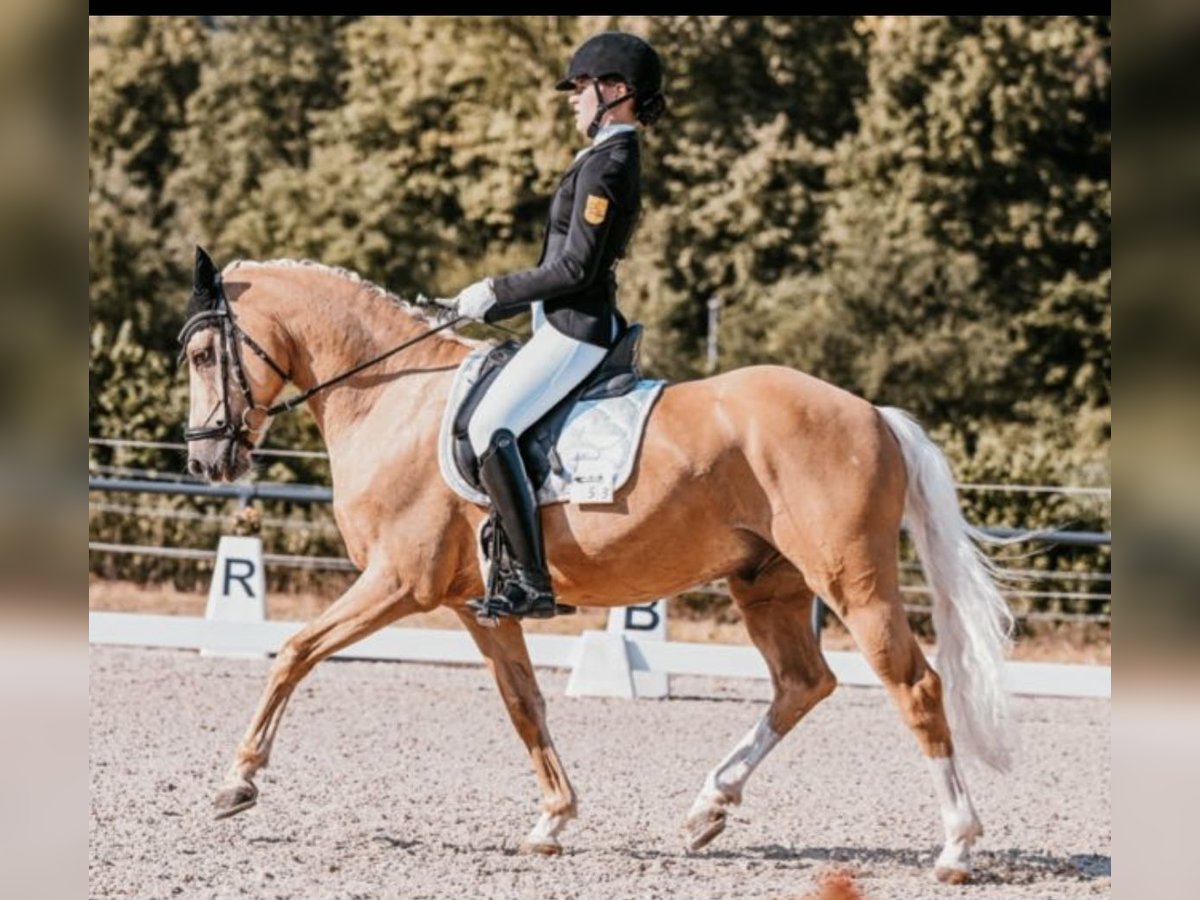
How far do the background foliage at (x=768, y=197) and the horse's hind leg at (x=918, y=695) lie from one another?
37.1 ft

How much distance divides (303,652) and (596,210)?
1.70 metres

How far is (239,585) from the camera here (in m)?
11.7

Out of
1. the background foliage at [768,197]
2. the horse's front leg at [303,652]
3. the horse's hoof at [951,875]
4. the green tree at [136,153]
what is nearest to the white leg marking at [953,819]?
the horse's hoof at [951,875]

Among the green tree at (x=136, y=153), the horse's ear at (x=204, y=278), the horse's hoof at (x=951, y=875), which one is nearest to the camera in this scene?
the horse's hoof at (x=951, y=875)

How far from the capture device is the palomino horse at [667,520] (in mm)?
5586

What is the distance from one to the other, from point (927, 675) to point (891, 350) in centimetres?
1285

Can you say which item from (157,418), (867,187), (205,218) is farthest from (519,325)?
(205,218)

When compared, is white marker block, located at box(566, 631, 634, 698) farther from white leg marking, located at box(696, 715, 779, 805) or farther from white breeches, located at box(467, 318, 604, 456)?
white breeches, located at box(467, 318, 604, 456)

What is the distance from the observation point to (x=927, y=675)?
5.61 m

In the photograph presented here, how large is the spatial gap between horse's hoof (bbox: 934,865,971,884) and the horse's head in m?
2.66

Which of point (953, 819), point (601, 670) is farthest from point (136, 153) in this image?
point (953, 819)

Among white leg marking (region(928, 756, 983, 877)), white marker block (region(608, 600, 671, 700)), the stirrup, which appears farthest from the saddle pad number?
white marker block (region(608, 600, 671, 700))

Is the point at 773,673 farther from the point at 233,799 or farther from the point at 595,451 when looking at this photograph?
the point at 233,799

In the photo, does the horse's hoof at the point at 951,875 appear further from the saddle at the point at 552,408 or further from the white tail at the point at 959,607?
the saddle at the point at 552,408
